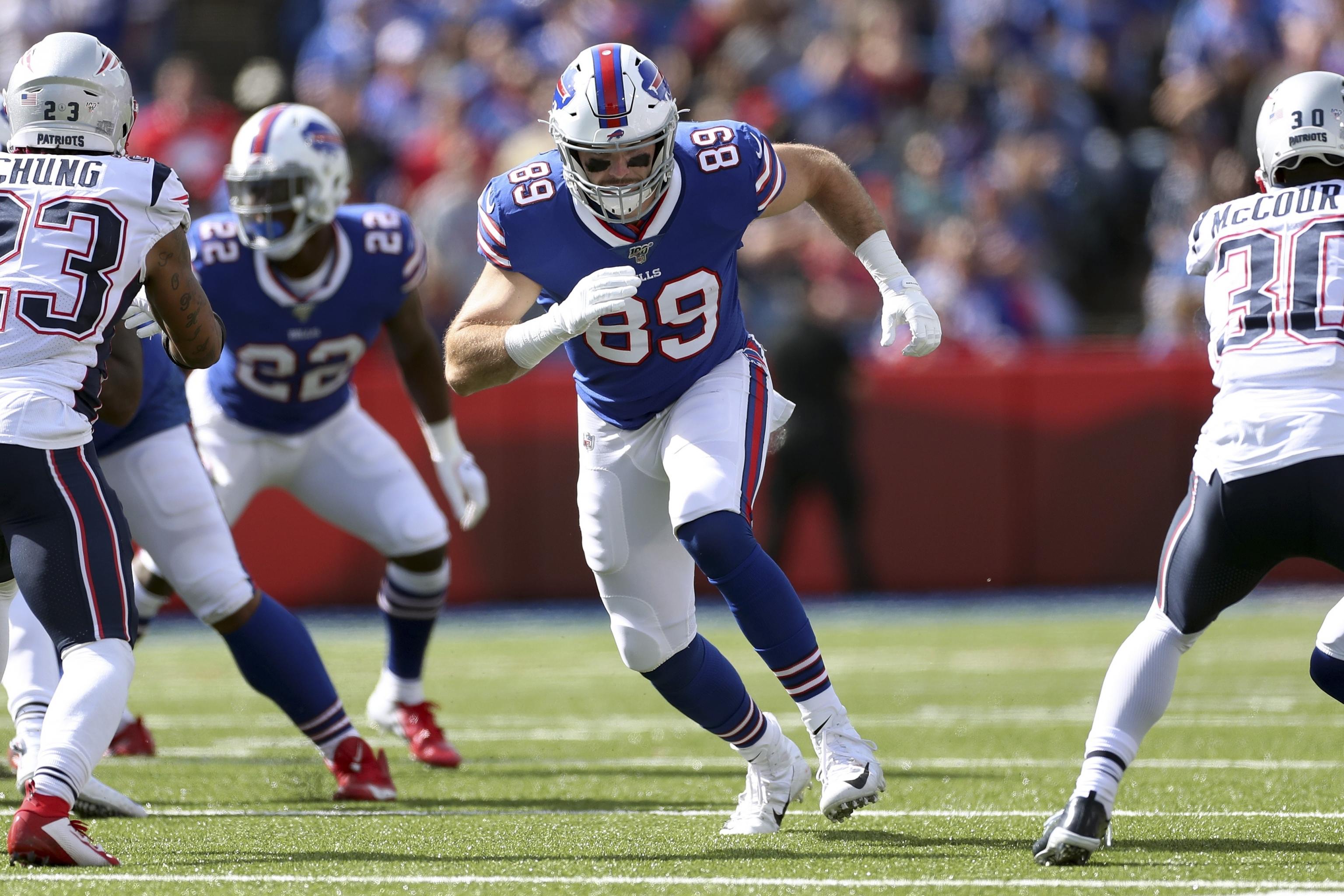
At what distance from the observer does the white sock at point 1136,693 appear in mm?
3566

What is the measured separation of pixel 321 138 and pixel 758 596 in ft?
8.21

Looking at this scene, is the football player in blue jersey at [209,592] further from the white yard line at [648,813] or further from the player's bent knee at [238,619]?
the white yard line at [648,813]

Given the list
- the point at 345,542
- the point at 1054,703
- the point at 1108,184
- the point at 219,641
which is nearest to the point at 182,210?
the point at 1054,703

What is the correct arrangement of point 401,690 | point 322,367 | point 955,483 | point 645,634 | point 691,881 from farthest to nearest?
point 955,483 → point 401,690 → point 322,367 → point 645,634 → point 691,881

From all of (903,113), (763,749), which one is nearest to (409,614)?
(763,749)

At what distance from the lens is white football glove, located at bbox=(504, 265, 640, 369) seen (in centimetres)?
374

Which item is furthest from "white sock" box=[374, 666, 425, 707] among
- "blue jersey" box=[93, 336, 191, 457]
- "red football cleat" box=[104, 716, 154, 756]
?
"blue jersey" box=[93, 336, 191, 457]

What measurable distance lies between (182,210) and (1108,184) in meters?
8.57

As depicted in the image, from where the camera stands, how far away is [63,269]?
3.68 m

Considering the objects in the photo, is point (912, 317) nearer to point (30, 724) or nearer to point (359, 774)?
point (359, 774)

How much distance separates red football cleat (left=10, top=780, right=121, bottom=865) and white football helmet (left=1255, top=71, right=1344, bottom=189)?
8.88 feet

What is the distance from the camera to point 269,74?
39.9 ft

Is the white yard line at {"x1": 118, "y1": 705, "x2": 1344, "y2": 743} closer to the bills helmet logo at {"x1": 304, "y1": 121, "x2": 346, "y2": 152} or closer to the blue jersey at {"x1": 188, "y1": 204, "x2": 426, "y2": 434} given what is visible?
the blue jersey at {"x1": 188, "y1": 204, "x2": 426, "y2": 434}

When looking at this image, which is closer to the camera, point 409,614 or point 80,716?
point 80,716
